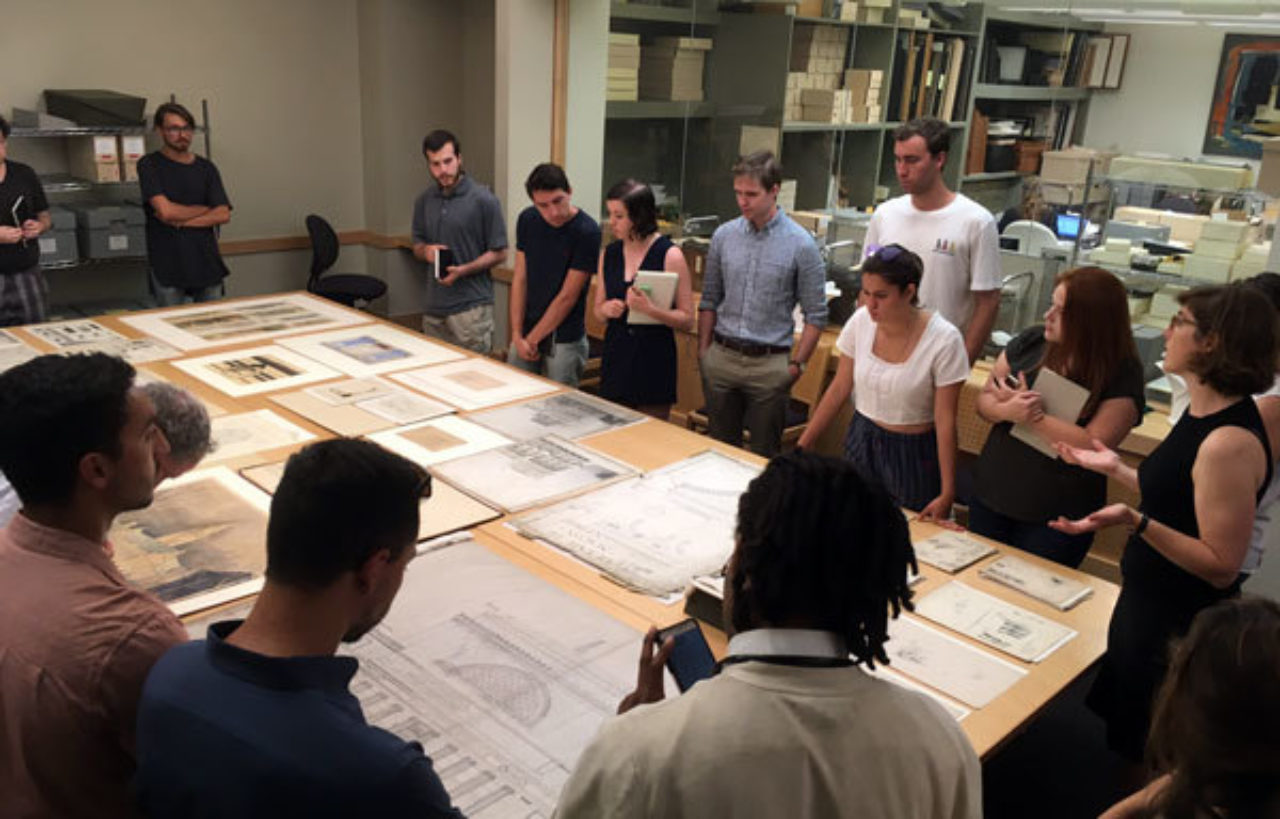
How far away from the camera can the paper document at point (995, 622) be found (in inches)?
79.6

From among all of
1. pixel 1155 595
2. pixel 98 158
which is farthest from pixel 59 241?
pixel 1155 595

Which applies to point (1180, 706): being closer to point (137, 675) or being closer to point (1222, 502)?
point (1222, 502)

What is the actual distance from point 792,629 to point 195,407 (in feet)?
4.59

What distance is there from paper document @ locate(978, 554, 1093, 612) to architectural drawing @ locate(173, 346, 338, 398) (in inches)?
88.7

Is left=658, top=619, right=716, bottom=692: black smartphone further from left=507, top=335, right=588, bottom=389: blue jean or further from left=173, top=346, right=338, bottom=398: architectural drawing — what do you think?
left=507, top=335, right=588, bottom=389: blue jean

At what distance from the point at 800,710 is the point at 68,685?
0.94 m

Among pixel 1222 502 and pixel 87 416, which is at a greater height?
pixel 87 416

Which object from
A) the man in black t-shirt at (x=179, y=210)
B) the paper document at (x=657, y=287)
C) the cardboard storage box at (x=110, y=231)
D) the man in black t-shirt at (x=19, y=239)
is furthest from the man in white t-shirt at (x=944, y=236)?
the cardboard storage box at (x=110, y=231)

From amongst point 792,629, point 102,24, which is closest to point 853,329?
point 792,629

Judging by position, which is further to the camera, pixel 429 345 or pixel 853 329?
pixel 429 345

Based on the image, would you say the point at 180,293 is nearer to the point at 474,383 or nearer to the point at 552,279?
the point at 552,279

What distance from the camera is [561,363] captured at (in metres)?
4.05

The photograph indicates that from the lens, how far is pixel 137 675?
1316mm

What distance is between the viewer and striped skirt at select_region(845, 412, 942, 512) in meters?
2.87
